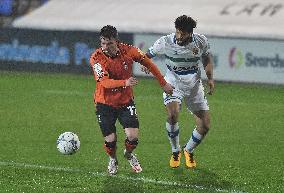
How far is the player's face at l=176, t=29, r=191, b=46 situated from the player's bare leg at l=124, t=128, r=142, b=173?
1.52 metres

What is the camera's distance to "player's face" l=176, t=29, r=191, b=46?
1134 centimetres

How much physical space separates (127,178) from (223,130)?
5521 millimetres

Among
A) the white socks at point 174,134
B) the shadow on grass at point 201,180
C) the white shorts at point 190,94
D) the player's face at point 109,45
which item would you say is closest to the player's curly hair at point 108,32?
the player's face at point 109,45

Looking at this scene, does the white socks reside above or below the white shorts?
below

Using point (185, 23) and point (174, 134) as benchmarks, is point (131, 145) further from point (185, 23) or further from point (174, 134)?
point (185, 23)

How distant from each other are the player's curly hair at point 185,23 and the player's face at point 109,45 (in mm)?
1055

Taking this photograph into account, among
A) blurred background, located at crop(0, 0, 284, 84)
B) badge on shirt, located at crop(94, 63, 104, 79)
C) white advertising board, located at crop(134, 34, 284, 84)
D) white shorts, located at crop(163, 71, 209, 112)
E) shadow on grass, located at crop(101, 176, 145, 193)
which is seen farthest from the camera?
blurred background, located at crop(0, 0, 284, 84)

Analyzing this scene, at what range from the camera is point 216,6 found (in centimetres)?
2995

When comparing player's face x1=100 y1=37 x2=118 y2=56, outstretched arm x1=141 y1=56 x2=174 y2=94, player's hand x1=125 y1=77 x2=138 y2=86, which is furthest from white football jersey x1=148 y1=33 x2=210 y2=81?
player's hand x1=125 y1=77 x2=138 y2=86

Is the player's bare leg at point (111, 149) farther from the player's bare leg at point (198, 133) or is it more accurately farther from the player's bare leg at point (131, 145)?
the player's bare leg at point (198, 133)

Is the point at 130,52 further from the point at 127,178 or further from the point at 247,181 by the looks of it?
the point at 247,181

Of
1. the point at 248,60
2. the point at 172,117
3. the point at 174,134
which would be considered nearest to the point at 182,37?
the point at 172,117

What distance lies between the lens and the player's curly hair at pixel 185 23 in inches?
434

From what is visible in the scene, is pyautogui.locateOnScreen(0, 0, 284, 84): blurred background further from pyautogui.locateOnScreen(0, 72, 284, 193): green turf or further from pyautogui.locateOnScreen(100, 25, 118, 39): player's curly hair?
pyautogui.locateOnScreen(100, 25, 118, 39): player's curly hair
